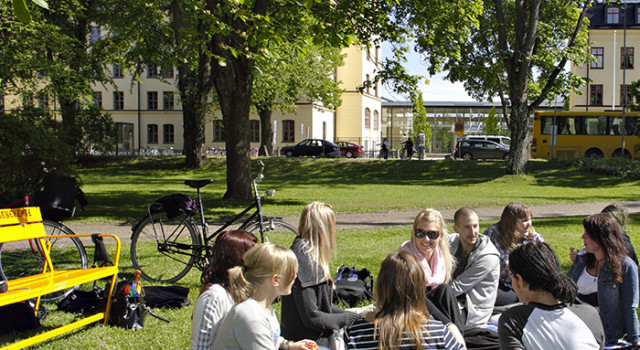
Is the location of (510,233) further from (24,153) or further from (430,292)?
(24,153)

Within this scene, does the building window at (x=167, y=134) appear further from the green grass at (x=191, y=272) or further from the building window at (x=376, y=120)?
the green grass at (x=191, y=272)

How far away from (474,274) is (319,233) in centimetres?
146

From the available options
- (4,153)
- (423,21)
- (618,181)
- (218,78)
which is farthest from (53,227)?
(618,181)

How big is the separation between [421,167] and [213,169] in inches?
437

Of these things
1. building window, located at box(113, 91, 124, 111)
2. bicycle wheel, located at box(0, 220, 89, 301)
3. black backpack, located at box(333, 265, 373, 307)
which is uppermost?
building window, located at box(113, 91, 124, 111)

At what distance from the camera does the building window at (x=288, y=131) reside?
5694cm

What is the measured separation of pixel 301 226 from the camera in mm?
4191

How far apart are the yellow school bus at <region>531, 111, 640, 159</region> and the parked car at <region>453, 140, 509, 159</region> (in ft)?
13.0

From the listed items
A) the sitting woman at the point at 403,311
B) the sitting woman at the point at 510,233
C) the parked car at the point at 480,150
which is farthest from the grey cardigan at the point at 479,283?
the parked car at the point at 480,150

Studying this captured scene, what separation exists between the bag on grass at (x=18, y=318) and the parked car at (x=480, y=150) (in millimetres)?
39134

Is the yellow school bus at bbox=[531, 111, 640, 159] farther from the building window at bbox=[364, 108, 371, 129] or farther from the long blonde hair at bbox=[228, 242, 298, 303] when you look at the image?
the long blonde hair at bbox=[228, 242, 298, 303]

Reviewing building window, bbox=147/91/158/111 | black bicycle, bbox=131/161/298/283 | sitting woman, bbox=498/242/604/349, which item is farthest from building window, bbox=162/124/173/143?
sitting woman, bbox=498/242/604/349

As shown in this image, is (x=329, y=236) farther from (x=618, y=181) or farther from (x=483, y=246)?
(x=618, y=181)

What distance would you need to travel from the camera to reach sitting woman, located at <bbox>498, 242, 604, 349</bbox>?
2.89m
